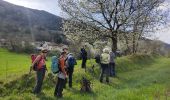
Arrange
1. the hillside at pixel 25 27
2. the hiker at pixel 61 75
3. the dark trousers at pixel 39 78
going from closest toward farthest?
the hiker at pixel 61 75
the dark trousers at pixel 39 78
the hillside at pixel 25 27

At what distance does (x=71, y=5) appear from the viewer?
150ft

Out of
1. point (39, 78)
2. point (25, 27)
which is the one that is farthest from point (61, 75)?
point (25, 27)

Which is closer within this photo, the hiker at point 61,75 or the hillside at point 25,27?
the hiker at point 61,75

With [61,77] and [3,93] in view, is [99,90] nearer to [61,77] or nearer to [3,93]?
[61,77]

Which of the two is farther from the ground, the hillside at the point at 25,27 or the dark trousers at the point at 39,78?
the hillside at the point at 25,27

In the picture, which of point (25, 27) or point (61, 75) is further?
point (25, 27)

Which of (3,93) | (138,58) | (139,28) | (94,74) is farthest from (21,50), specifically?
(3,93)

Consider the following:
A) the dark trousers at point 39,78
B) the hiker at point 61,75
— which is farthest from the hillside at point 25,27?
the hiker at point 61,75

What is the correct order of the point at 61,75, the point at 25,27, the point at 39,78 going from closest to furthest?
the point at 61,75 < the point at 39,78 < the point at 25,27

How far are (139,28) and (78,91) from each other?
23.1m

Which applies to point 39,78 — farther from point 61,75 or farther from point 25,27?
point 25,27

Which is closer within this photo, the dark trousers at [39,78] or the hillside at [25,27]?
the dark trousers at [39,78]

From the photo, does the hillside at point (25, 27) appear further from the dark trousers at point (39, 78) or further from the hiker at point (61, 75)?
the hiker at point (61, 75)

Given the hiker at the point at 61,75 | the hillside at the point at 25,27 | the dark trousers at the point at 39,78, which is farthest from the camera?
the hillside at the point at 25,27
